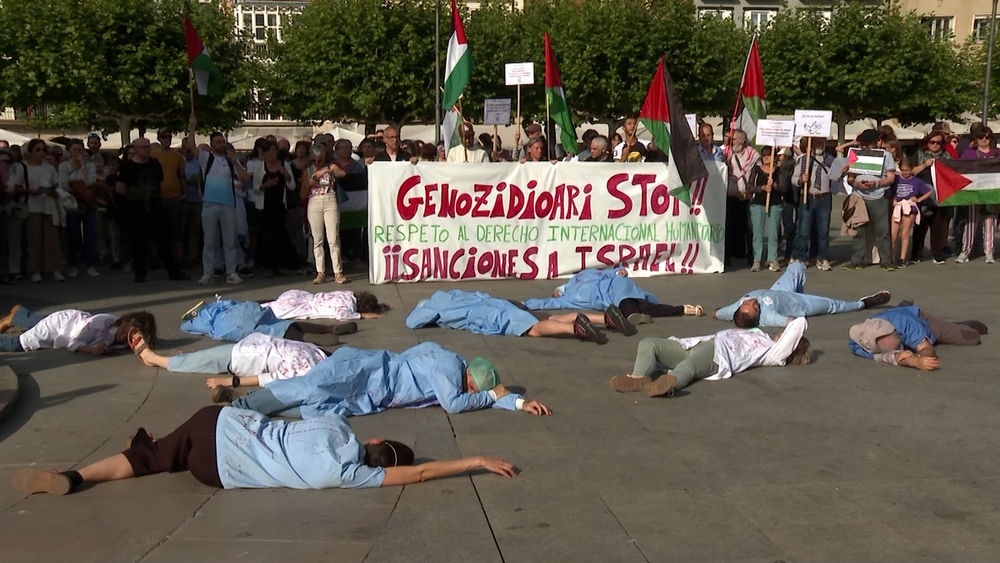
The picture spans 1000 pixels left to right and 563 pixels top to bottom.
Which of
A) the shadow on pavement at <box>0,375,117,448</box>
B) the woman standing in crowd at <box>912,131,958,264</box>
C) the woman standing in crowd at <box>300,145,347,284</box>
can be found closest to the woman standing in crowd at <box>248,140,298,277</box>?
the woman standing in crowd at <box>300,145,347,284</box>

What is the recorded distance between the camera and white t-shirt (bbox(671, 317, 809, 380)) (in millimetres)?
7871

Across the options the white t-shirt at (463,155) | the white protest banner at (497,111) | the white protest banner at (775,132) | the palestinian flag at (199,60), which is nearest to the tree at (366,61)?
the white protest banner at (497,111)

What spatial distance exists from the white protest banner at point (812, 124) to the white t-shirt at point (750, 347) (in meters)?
5.67

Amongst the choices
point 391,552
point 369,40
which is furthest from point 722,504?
point 369,40

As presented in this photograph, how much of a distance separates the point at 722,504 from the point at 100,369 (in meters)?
5.28

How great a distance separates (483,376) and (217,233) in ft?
22.3

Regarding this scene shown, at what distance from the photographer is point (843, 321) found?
1011cm


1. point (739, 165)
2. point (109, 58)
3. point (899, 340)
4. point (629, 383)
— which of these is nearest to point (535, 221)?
point (739, 165)

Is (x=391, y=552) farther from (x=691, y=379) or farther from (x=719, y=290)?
(x=719, y=290)

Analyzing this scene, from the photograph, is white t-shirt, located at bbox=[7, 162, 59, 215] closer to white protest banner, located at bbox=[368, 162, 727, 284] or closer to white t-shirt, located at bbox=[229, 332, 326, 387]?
white protest banner, located at bbox=[368, 162, 727, 284]

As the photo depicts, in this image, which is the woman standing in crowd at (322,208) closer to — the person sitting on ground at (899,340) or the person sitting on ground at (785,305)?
the person sitting on ground at (785,305)

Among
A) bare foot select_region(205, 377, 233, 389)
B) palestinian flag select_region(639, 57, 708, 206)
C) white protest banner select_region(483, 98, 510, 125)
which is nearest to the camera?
bare foot select_region(205, 377, 233, 389)

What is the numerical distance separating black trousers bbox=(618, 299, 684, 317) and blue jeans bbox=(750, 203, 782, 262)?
3.71 metres

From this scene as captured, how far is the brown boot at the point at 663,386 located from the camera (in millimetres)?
7156
